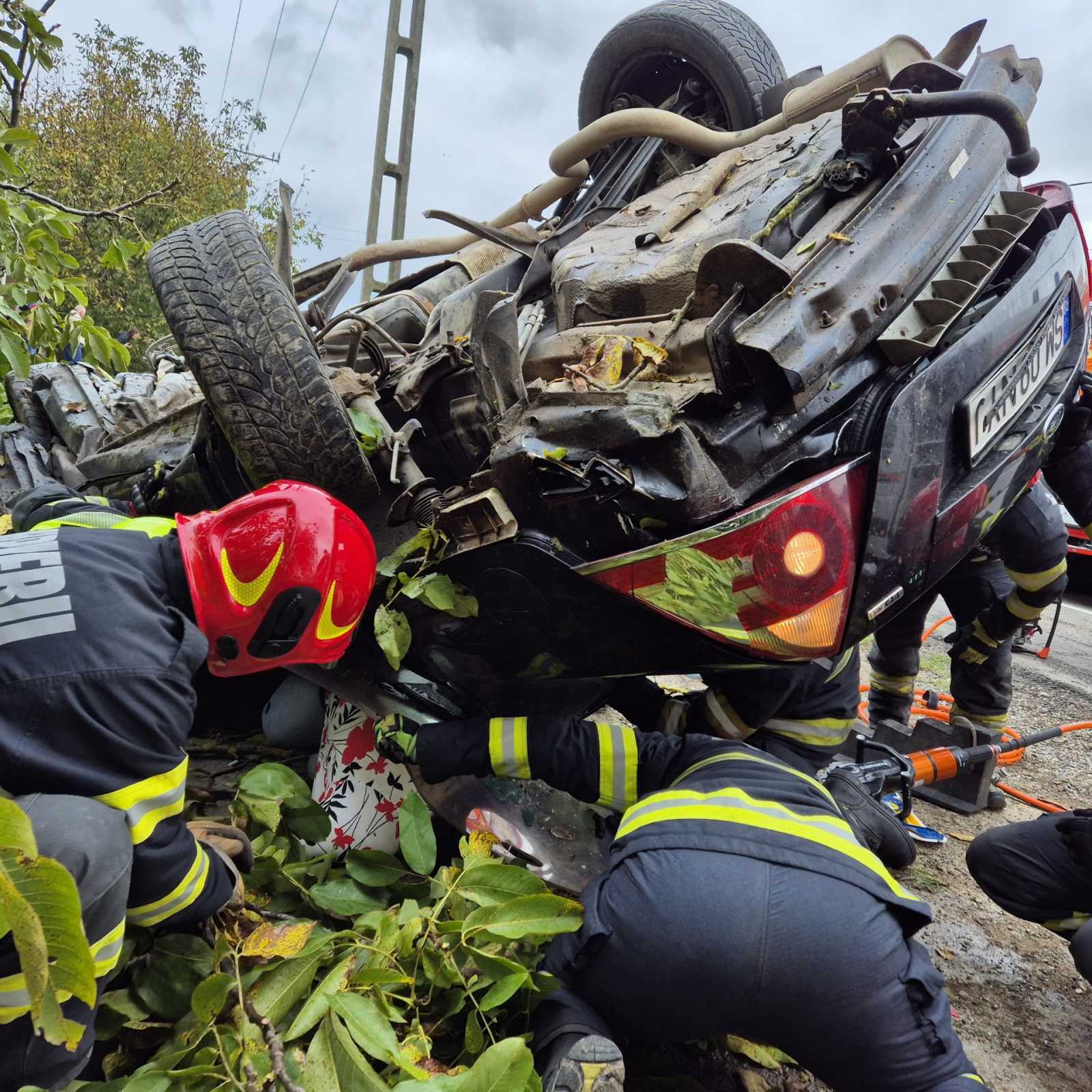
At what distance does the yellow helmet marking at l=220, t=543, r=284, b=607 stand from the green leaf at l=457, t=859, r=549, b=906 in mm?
694

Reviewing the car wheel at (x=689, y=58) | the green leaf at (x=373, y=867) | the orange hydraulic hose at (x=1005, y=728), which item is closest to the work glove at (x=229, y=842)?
the green leaf at (x=373, y=867)

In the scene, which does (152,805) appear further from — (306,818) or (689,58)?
(689,58)

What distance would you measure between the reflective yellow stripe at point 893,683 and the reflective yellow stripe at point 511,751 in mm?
2379

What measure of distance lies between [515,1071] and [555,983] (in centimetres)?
28

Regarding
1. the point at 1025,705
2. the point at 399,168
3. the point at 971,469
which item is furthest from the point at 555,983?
the point at 399,168

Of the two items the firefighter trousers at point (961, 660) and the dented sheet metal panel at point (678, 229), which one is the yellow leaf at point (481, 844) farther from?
the firefighter trousers at point (961, 660)

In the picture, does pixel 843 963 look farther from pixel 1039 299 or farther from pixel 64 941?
pixel 1039 299

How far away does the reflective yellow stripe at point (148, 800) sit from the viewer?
1.41 m

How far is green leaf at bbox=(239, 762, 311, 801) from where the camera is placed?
2053mm

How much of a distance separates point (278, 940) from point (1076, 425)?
2.65 metres

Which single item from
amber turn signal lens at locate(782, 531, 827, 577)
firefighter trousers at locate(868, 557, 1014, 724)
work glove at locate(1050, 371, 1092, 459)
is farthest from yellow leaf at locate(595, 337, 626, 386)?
firefighter trousers at locate(868, 557, 1014, 724)

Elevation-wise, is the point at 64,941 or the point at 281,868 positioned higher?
the point at 64,941

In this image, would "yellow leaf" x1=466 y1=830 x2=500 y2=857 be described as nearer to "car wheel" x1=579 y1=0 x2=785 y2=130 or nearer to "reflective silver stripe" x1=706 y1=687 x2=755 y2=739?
"reflective silver stripe" x1=706 y1=687 x2=755 y2=739

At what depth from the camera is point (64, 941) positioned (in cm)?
87
